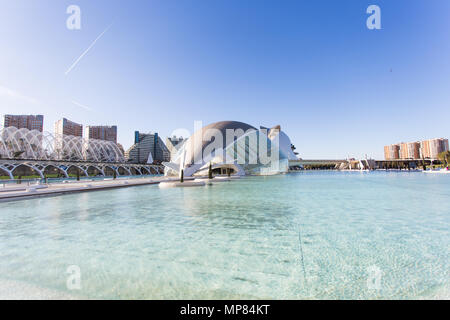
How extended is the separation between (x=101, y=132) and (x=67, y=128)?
858 inches

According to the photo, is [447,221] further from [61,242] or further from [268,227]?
[61,242]

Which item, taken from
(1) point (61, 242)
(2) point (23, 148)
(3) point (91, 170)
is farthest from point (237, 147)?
(2) point (23, 148)

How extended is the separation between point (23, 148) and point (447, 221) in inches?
3504

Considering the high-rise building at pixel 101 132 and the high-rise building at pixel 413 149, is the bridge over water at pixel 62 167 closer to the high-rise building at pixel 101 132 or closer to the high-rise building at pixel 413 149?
the high-rise building at pixel 101 132

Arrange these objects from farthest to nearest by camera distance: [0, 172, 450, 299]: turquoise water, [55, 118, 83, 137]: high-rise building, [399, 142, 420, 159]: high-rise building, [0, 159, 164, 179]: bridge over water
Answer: [399, 142, 420, 159]: high-rise building < [55, 118, 83, 137]: high-rise building < [0, 159, 164, 179]: bridge over water < [0, 172, 450, 299]: turquoise water

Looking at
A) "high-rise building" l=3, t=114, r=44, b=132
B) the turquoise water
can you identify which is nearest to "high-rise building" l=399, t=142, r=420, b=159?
the turquoise water

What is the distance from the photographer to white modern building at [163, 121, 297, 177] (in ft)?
164

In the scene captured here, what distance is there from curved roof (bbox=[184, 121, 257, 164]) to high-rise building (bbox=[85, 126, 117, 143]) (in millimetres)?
91904

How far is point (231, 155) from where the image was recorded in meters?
52.0

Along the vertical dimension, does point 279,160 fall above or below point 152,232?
above

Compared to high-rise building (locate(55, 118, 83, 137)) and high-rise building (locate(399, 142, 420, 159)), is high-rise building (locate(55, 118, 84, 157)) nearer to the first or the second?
high-rise building (locate(55, 118, 83, 137))

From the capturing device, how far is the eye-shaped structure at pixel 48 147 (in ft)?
199
